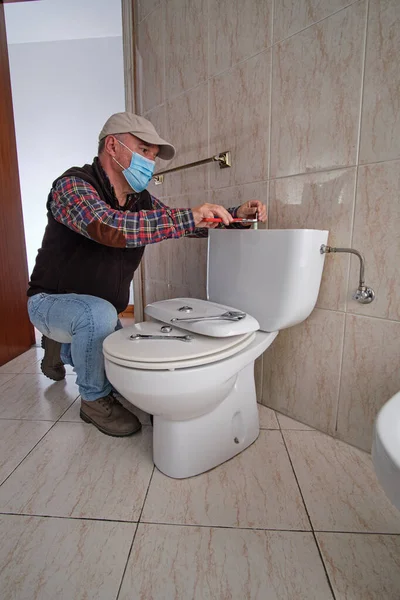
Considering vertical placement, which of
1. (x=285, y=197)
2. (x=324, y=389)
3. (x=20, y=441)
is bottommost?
(x=20, y=441)

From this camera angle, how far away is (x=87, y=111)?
2480 mm

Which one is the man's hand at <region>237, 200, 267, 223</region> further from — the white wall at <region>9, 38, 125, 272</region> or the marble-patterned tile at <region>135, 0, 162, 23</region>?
the white wall at <region>9, 38, 125, 272</region>

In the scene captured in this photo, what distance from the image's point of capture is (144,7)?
156 cm

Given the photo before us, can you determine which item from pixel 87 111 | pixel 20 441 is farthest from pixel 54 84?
pixel 20 441

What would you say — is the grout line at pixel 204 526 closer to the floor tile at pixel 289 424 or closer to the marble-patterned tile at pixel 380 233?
the floor tile at pixel 289 424

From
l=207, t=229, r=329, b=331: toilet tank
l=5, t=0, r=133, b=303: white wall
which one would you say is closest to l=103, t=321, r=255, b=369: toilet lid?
l=207, t=229, r=329, b=331: toilet tank

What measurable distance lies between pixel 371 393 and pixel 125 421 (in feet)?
2.42

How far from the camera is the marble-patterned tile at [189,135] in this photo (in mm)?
1331

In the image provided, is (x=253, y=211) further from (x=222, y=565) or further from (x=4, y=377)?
(x=4, y=377)

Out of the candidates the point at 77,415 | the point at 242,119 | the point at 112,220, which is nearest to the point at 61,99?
the point at 242,119

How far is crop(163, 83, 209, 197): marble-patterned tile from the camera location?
133 centimetres

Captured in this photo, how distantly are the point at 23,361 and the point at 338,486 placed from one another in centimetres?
154

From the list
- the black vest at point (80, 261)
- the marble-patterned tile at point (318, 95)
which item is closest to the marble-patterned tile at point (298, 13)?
the marble-patterned tile at point (318, 95)

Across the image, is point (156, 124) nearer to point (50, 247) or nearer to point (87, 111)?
point (50, 247)
